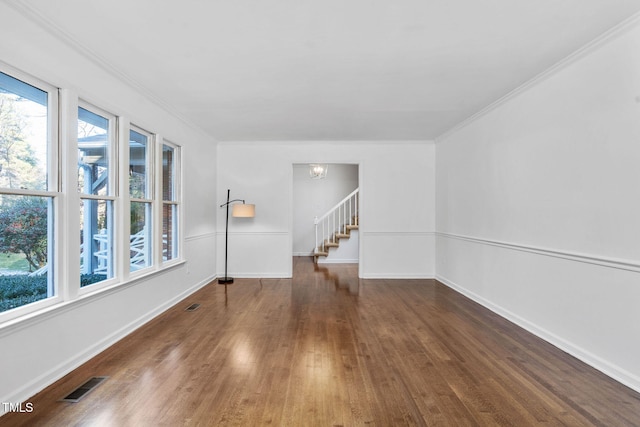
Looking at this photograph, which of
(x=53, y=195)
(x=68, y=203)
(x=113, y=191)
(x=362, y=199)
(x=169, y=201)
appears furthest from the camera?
(x=362, y=199)

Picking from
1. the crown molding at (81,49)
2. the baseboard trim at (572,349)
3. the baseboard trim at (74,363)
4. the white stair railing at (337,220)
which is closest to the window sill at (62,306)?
the baseboard trim at (74,363)

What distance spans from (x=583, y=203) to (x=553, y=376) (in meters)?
1.45

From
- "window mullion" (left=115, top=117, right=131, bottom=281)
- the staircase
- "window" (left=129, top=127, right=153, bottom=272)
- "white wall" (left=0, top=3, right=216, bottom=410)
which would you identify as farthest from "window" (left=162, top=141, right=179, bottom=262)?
the staircase

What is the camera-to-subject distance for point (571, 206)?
2.92 meters

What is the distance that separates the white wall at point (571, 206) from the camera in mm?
2414

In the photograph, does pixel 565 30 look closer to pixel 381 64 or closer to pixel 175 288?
pixel 381 64

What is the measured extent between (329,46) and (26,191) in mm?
2465

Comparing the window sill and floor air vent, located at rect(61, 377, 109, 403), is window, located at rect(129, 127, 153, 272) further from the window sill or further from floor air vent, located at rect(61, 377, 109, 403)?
floor air vent, located at rect(61, 377, 109, 403)

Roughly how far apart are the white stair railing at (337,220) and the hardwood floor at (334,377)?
4.42 meters

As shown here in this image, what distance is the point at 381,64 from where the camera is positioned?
298 centimetres

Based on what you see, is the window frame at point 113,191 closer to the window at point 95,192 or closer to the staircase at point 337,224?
the window at point 95,192

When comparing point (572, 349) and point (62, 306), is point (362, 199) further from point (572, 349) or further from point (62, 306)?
point (62, 306)

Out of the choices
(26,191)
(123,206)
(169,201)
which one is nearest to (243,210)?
(169,201)

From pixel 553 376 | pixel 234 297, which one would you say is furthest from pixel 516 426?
pixel 234 297
